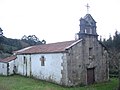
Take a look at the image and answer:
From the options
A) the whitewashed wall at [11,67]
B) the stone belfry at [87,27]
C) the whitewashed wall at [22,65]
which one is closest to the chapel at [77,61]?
the stone belfry at [87,27]

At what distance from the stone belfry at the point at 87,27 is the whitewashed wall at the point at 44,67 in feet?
13.4

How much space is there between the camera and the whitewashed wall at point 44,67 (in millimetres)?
25797

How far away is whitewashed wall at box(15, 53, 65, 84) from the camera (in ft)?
84.6

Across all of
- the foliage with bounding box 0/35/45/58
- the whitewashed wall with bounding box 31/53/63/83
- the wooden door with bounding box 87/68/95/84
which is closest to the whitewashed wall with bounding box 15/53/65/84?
the whitewashed wall with bounding box 31/53/63/83

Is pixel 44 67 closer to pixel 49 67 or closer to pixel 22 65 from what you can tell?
pixel 49 67

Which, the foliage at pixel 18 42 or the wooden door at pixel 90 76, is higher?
the foliage at pixel 18 42

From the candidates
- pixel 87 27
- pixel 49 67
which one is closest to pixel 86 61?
pixel 87 27

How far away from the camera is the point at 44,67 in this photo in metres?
29.1

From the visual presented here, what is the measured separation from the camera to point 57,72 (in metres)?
26.0

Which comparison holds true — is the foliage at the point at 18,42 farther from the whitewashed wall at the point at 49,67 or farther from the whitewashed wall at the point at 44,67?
the whitewashed wall at the point at 49,67

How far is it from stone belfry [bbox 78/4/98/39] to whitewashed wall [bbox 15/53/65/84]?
4085mm

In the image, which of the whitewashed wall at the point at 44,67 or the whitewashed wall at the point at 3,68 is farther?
the whitewashed wall at the point at 3,68

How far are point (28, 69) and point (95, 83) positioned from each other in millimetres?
11428

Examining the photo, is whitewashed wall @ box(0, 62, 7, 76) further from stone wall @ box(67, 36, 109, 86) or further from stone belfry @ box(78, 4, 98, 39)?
stone belfry @ box(78, 4, 98, 39)
